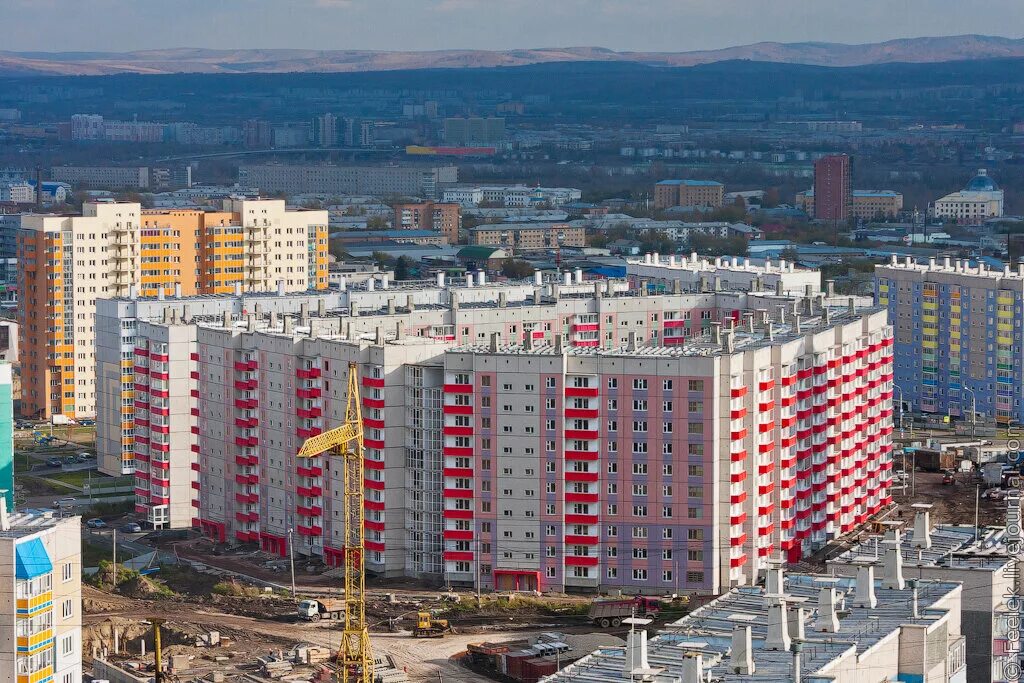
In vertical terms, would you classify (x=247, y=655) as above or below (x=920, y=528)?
below

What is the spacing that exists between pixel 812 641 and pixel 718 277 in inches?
1352

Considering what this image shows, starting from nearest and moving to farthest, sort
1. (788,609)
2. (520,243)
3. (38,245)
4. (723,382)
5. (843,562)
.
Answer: (788,609)
(843,562)
(723,382)
(38,245)
(520,243)

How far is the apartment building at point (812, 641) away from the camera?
23000 mm

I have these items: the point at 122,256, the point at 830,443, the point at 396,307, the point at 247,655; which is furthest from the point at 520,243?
the point at 247,655

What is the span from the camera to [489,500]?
136ft

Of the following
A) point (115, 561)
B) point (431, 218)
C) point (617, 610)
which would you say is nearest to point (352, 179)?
point (431, 218)

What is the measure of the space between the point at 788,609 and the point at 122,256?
4625 cm

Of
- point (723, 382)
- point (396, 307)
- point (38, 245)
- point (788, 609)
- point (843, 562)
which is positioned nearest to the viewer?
point (788, 609)

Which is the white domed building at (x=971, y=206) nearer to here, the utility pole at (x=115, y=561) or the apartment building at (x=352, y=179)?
the apartment building at (x=352, y=179)

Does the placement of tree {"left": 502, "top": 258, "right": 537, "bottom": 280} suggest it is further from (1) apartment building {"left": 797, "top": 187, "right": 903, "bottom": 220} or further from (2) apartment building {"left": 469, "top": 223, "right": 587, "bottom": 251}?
(1) apartment building {"left": 797, "top": 187, "right": 903, "bottom": 220}

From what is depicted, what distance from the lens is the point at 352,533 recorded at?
136 feet

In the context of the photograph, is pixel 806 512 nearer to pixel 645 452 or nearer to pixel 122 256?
pixel 645 452

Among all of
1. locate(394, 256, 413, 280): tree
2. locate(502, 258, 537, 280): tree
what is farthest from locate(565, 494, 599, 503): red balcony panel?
locate(394, 256, 413, 280): tree

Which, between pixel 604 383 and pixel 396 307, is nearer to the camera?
pixel 604 383
